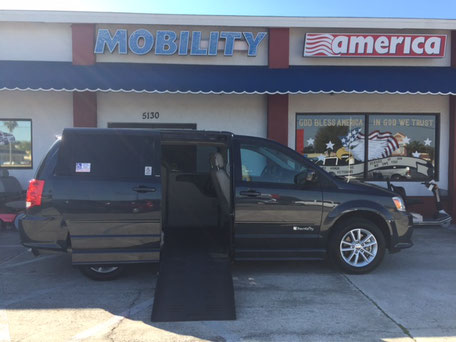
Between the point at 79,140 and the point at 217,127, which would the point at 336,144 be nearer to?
the point at 217,127

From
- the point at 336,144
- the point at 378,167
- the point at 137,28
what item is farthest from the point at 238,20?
the point at 378,167

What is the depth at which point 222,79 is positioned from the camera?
8.71 m

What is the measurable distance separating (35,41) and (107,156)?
5.90 metres

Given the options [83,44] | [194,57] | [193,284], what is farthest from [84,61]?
[193,284]

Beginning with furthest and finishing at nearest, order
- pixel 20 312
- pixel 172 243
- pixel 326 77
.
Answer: pixel 326 77, pixel 172 243, pixel 20 312

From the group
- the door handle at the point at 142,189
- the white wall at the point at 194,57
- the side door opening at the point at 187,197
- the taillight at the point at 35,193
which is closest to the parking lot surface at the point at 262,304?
the side door opening at the point at 187,197

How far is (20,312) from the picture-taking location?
14.1ft

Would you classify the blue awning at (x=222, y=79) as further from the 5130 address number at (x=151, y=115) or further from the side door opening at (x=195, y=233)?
the side door opening at (x=195, y=233)

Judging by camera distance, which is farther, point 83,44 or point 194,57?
point 194,57

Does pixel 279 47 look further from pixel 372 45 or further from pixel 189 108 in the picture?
pixel 189 108

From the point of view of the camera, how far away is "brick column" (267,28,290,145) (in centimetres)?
941

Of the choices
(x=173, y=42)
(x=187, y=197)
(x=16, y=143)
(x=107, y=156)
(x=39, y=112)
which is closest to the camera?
(x=107, y=156)

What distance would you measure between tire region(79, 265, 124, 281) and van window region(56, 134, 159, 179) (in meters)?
1.21

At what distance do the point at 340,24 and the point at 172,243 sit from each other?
6.73m
